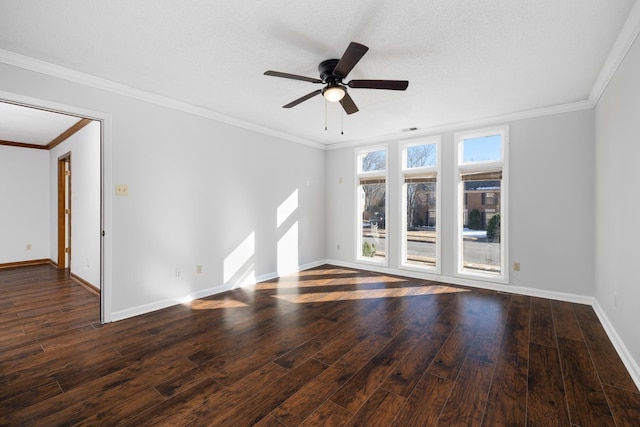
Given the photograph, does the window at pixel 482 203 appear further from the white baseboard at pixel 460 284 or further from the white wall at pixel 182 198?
the white wall at pixel 182 198

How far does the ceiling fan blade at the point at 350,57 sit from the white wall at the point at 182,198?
7.71ft

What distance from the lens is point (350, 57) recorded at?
2133 millimetres

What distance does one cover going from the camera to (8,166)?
570 centimetres

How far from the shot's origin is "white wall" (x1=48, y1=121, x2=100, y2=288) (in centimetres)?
420

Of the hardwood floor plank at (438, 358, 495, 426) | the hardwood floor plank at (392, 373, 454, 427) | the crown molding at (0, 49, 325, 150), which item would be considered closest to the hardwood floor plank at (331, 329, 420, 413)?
the hardwood floor plank at (392, 373, 454, 427)

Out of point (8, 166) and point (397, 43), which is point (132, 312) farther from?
point (8, 166)

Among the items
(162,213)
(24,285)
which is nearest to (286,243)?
(162,213)

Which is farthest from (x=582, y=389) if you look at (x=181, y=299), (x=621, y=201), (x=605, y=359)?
(x=181, y=299)

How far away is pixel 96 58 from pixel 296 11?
195cm

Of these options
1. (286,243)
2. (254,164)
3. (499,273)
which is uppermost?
(254,164)

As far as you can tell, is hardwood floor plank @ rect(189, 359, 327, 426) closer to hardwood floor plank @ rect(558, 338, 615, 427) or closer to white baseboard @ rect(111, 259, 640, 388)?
hardwood floor plank @ rect(558, 338, 615, 427)

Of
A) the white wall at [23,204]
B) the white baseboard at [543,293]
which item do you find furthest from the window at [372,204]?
the white wall at [23,204]

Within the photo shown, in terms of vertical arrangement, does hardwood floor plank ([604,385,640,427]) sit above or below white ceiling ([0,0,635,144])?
below

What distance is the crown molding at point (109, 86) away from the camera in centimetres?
257
